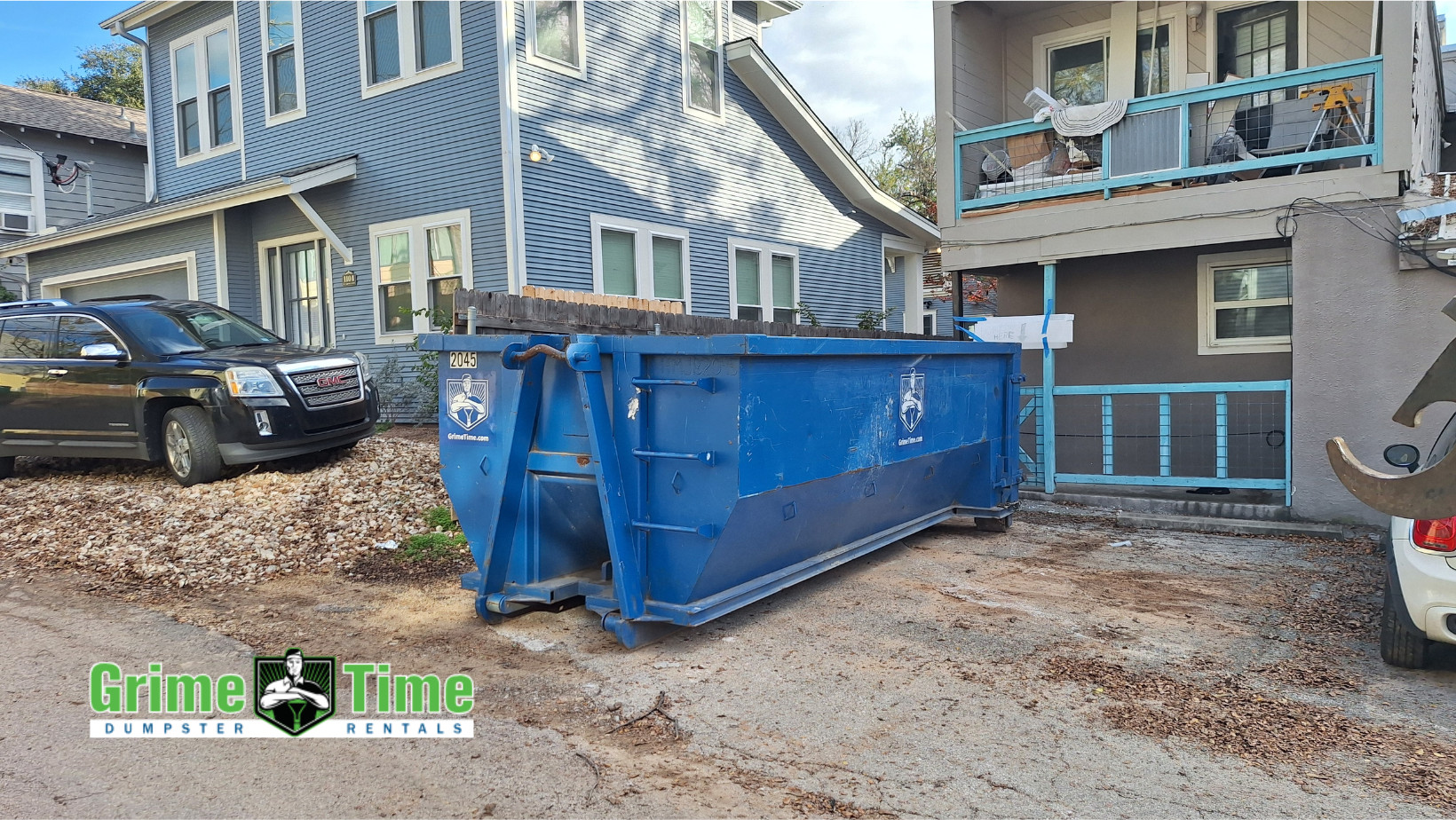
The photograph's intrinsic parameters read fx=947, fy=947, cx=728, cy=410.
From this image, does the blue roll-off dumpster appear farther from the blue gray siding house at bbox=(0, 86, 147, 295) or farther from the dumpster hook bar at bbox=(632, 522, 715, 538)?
the blue gray siding house at bbox=(0, 86, 147, 295)

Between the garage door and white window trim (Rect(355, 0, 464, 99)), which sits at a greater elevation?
white window trim (Rect(355, 0, 464, 99))

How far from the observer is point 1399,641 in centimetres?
472

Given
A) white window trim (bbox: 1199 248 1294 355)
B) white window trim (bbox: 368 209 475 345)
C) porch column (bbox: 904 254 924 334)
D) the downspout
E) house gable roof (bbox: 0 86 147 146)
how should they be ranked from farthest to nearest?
porch column (bbox: 904 254 924 334), house gable roof (bbox: 0 86 147 146), the downspout, white window trim (bbox: 368 209 475 345), white window trim (bbox: 1199 248 1294 355)

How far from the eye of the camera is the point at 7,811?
10.9 ft

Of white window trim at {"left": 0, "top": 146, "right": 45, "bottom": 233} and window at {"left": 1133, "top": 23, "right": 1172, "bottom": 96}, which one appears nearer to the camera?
window at {"left": 1133, "top": 23, "right": 1172, "bottom": 96}

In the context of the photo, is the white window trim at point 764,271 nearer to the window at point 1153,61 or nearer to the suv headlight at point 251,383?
the window at point 1153,61

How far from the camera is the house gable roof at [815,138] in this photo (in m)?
15.5

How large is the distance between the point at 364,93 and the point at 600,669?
1150 cm

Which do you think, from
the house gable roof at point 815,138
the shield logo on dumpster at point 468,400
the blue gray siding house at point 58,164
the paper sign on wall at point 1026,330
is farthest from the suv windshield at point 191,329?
the blue gray siding house at point 58,164

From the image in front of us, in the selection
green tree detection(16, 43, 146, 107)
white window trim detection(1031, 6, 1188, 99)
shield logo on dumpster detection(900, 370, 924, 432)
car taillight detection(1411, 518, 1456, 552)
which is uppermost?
green tree detection(16, 43, 146, 107)

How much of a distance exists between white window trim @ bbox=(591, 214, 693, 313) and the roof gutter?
12.3 feet

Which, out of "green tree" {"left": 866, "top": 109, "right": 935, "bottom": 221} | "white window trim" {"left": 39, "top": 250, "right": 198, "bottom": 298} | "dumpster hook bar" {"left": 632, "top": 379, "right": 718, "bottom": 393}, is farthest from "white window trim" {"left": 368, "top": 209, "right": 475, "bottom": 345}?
"green tree" {"left": 866, "top": 109, "right": 935, "bottom": 221}

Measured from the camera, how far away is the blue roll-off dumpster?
4910 millimetres

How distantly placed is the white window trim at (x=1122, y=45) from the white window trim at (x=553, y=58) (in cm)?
598
